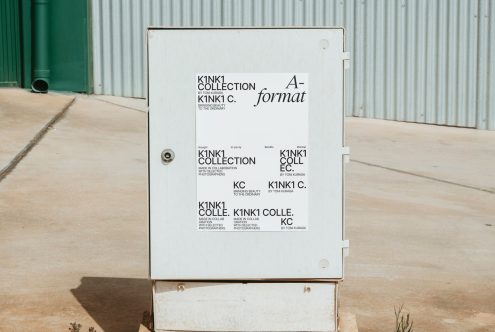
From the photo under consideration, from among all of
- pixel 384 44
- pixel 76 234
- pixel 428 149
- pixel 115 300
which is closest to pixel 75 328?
pixel 115 300

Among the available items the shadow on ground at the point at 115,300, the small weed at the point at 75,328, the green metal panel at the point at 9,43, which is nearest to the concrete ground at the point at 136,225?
the shadow on ground at the point at 115,300

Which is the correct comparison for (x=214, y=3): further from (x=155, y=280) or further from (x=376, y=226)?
(x=155, y=280)

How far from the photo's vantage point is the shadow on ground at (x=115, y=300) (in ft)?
18.6

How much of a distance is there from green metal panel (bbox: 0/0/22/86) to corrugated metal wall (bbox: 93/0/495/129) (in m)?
1.02

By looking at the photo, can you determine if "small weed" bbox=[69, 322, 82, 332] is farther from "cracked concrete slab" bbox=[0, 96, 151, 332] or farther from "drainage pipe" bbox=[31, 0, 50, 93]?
"drainage pipe" bbox=[31, 0, 50, 93]

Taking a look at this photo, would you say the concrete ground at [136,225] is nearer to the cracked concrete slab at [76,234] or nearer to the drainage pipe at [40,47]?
the cracked concrete slab at [76,234]

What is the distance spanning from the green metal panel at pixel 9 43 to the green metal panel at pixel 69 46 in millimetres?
434

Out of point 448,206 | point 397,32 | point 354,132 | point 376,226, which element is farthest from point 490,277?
point 397,32

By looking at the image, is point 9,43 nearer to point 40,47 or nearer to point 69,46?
point 40,47

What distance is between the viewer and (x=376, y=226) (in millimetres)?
8219

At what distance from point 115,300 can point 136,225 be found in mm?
1956

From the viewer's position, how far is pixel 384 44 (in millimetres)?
14695

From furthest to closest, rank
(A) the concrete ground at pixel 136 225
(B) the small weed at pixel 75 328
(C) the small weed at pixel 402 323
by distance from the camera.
Result: (A) the concrete ground at pixel 136 225
(C) the small weed at pixel 402 323
(B) the small weed at pixel 75 328

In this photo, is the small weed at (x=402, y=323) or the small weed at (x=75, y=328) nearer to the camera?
Result: the small weed at (x=75, y=328)
